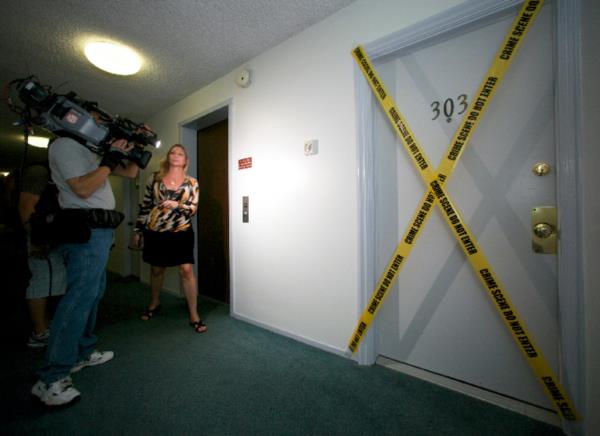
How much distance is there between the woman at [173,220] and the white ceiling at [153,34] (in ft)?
2.77

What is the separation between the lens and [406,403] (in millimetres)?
1283

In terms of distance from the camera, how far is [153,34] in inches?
78.8

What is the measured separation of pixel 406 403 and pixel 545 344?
2.29ft

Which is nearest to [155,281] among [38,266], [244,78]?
[38,266]

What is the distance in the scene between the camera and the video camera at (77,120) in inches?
46.0

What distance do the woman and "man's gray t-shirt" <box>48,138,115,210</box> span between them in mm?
766

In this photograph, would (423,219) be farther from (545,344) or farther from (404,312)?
(545,344)

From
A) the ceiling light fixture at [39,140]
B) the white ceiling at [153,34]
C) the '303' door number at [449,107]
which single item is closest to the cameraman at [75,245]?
the white ceiling at [153,34]

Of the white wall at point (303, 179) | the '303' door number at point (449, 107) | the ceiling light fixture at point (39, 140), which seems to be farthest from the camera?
the ceiling light fixture at point (39, 140)

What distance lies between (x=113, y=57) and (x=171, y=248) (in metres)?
1.66

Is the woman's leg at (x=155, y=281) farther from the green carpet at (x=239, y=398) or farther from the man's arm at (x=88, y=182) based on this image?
the man's arm at (x=88, y=182)

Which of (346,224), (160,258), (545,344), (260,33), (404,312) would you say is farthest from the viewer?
(160,258)

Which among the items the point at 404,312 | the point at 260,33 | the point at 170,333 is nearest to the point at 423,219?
the point at 404,312

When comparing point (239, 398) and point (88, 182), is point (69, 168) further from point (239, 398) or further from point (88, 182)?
point (239, 398)
